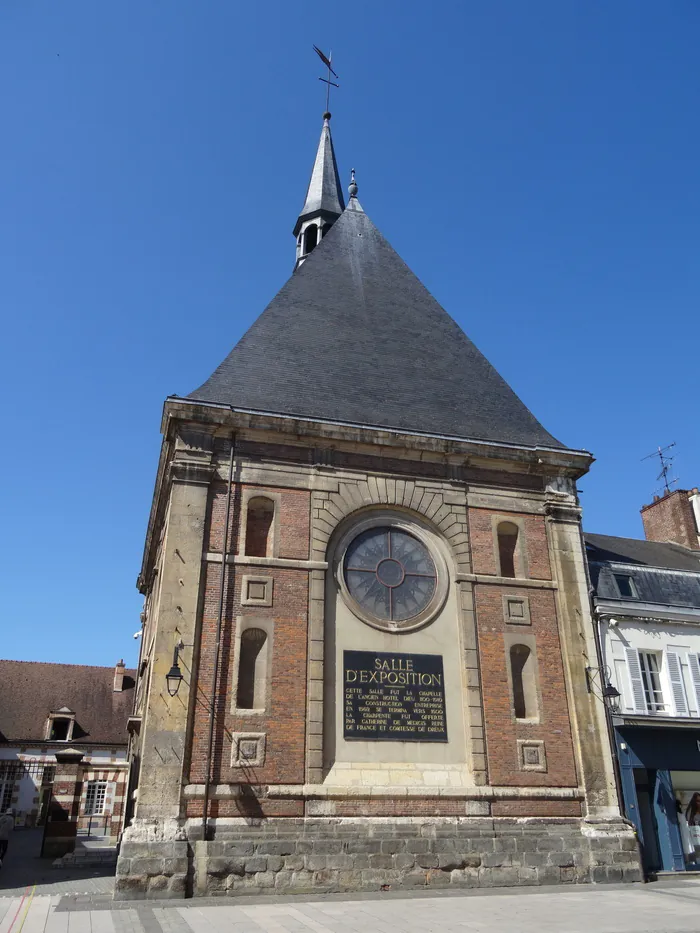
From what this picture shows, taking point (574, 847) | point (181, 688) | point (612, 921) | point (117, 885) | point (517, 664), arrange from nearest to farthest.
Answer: point (612, 921) → point (117, 885) → point (181, 688) → point (574, 847) → point (517, 664)

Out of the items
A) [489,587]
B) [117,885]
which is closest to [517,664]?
[489,587]

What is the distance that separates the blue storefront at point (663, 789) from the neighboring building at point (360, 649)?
1982 mm

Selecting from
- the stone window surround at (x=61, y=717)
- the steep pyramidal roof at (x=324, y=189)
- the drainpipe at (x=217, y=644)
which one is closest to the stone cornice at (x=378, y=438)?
the drainpipe at (x=217, y=644)

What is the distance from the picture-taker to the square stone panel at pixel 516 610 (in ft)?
51.1

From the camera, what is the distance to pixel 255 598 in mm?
14180

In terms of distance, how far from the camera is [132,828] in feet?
39.5

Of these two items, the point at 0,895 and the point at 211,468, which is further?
the point at 211,468

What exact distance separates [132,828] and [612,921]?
731 centimetres

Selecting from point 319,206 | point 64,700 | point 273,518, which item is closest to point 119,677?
point 64,700

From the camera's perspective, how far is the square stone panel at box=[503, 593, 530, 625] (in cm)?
1556

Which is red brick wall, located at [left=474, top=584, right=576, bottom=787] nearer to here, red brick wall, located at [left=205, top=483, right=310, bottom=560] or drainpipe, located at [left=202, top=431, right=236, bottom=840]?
red brick wall, located at [left=205, top=483, right=310, bottom=560]

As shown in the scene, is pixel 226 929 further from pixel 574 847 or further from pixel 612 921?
pixel 574 847

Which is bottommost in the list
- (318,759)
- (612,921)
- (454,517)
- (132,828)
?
(612,921)

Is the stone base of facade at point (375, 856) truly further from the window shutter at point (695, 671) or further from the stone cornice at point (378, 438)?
the stone cornice at point (378, 438)
